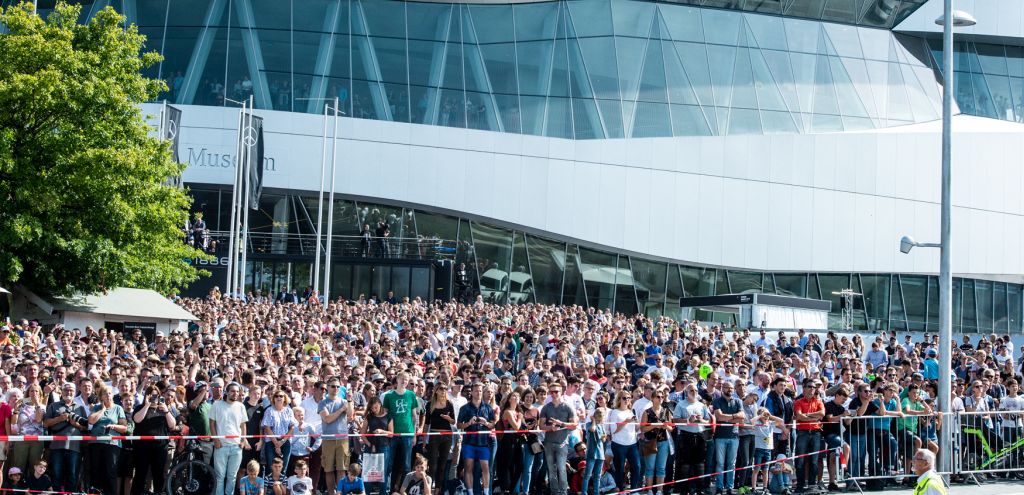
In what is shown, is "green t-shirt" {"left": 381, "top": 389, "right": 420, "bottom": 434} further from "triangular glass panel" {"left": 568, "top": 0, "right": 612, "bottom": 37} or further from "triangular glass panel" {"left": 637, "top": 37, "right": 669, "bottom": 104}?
"triangular glass panel" {"left": 568, "top": 0, "right": 612, "bottom": 37}

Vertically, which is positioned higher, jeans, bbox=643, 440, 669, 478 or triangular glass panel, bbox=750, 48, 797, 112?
triangular glass panel, bbox=750, 48, 797, 112

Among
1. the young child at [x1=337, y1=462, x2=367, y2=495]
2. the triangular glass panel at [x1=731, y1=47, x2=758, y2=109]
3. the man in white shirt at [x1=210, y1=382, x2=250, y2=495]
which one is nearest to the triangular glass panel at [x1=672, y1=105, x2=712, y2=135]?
the triangular glass panel at [x1=731, y1=47, x2=758, y2=109]

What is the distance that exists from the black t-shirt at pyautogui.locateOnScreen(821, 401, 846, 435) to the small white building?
15.4 meters

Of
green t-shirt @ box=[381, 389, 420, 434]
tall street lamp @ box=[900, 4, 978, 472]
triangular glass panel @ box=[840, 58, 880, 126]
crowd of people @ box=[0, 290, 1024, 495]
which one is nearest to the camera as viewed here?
crowd of people @ box=[0, 290, 1024, 495]

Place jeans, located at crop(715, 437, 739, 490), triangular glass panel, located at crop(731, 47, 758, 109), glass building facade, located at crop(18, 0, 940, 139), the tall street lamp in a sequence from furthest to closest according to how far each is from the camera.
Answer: triangular glass panel, located at crop(731, 47, 758, 109) → glass building facade, located at crop(18, 0, 940, 139) → the tall street lamp → jeans, located at crop(715, 437, 739, 490)

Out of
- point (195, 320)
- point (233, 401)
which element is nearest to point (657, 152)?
point (195, 320)

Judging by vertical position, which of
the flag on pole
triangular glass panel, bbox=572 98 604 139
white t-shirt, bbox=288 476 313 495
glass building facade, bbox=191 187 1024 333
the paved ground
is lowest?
the paved ground

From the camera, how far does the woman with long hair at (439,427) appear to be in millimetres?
15445

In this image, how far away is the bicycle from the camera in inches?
558

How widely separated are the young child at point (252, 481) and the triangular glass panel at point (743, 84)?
124ft

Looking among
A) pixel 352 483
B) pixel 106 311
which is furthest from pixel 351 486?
pixel 106 311

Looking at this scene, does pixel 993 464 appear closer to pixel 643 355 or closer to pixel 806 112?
pixel 643 355

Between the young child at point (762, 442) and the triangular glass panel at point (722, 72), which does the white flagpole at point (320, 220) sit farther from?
the young child at point (762, 442)

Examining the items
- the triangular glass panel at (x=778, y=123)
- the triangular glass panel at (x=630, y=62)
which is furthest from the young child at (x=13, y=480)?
the triangular glass panel at (x=778, y=123)
